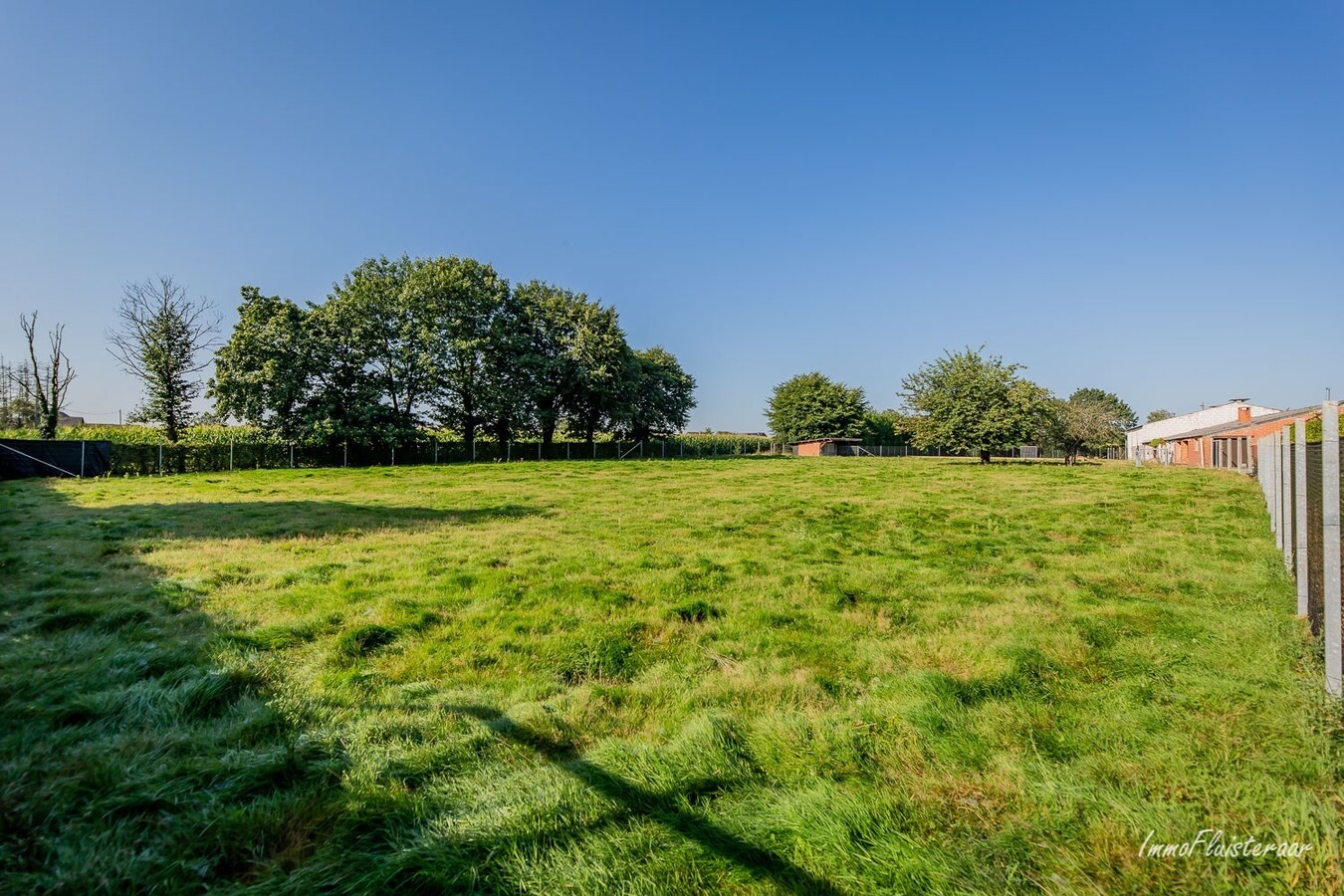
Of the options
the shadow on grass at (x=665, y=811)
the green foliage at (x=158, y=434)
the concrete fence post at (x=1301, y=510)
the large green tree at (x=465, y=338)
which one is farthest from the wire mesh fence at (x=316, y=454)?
the concrete fence post at (x=1301, y=510)

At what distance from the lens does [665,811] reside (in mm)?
2232

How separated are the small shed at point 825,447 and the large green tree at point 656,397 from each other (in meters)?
18.0

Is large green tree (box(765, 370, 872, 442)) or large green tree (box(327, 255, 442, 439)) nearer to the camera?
large green tree (box(327, 255, 442, 439))

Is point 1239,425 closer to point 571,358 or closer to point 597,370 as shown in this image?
point 597,370

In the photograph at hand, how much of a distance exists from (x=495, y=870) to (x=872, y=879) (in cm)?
128

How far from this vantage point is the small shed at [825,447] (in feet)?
200

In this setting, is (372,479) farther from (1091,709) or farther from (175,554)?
(1091,709)

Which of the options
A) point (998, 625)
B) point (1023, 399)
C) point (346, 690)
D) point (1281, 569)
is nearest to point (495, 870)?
point (346, 690)

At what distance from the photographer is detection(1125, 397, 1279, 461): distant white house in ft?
156

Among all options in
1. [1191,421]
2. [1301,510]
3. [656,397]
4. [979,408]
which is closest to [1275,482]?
[1301,510]

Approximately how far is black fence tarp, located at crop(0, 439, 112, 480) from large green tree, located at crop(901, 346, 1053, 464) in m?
40.9

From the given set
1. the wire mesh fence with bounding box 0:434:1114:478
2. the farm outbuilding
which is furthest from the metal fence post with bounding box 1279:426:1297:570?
the wire mesh fence with bounding box 0:434:1114:478

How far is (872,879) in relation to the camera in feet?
6.04

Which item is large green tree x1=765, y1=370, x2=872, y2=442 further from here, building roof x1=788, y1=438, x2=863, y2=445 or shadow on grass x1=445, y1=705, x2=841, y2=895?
shadow on grass x1=445, y1=705, x2=841, y2=895
